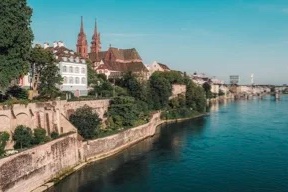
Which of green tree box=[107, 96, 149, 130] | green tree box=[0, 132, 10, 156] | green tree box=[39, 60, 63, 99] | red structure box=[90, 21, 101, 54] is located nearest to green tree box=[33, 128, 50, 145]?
green tree box=[0, 132, 10, 156]

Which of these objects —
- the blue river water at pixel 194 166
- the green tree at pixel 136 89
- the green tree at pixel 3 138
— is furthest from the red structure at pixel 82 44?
the green tree at pixel 3 138

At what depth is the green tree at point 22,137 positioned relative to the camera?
35.0 meters

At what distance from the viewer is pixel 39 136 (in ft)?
121

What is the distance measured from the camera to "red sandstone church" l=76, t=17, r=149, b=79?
3836 inches

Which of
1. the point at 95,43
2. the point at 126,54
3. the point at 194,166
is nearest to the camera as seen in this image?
the point at 194,166

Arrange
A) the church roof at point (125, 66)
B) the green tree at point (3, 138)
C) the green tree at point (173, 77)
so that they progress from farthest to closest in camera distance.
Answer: the church roof at point (125, 66)
the green tree at point (173, 77)
the green tree at point (3, 138)

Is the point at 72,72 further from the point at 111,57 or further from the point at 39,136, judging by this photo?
the point at 111,57

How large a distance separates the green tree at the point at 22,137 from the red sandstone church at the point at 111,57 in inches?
2289

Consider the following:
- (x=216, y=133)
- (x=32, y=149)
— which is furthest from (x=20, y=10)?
(x=216, y=133)

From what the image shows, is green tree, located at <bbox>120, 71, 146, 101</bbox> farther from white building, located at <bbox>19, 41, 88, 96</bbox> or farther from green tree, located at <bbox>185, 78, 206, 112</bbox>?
green tree, located at <bbox>185, 78, 206, 112</bbox>

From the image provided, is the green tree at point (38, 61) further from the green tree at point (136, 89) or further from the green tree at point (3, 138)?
the green tree at point (136, 89)

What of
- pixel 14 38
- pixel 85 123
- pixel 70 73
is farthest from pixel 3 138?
pixel 70 73

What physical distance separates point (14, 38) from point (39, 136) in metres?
9.27

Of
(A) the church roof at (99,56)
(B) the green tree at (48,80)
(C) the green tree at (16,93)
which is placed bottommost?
(C) the green tree at (16,93)
